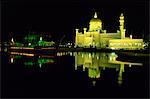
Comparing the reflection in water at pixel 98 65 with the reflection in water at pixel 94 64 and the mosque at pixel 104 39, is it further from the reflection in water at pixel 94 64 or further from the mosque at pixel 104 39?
the mosque at pixel 104 39

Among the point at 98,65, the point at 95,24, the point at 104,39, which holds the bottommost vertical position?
the point at 98,65

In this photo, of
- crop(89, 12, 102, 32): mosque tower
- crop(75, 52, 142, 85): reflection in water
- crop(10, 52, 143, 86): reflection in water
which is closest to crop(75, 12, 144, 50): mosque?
crop(89, 12, 102, 32): mosque tower

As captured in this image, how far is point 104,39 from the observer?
56500 millimetres

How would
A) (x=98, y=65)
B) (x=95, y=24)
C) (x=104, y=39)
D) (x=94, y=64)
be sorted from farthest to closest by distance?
(x=95, y=24) → (x=104, y=39) → (x=94, y=64) → (x=98, y=65)

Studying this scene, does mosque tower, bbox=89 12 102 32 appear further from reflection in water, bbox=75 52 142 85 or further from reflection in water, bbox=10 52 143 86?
reflection in water, bbox=75 52 142 85

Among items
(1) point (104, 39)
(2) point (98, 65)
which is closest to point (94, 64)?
(2) point (98, 65)

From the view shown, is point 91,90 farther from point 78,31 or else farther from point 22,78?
point 78,31

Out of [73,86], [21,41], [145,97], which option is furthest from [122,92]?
[21,41]

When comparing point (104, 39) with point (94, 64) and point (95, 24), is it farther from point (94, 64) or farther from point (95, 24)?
point (94, 64)

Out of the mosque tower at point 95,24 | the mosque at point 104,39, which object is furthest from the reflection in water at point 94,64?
the mosque tower at point 95,24

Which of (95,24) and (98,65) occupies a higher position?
(95,24)

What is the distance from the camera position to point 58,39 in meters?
68.5

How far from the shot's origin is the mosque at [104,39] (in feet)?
162

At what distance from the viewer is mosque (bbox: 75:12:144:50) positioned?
162 ft
